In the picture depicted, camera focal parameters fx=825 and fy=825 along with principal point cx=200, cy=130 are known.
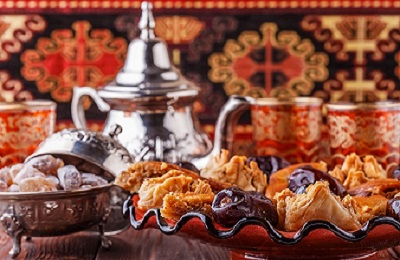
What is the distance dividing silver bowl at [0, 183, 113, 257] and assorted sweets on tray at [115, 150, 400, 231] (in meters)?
0.08

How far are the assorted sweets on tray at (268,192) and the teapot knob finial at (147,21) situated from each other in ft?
1.22

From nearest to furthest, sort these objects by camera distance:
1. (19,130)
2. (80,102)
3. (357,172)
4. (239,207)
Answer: (239,207) → (357,172) → (19,130) → (80,102)

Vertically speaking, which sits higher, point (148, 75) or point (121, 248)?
point (148, 75)

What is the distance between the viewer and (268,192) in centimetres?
101

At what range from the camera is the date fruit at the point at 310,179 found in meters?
0.91

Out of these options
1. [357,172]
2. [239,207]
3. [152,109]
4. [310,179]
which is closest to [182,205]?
[239,207]

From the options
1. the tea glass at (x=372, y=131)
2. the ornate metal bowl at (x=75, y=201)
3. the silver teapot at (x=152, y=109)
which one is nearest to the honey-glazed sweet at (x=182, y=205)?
the ornate metal bowl at (x=75, y=201)

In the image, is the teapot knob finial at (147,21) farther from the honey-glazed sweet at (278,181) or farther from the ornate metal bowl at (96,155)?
the honey-glazed sweet at (278,181)

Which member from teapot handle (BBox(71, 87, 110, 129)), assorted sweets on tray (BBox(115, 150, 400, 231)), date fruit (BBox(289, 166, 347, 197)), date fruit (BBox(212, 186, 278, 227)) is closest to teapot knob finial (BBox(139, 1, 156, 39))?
teapot handle (BBox(71, 87, 110, 129))

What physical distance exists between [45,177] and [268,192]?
0.27m

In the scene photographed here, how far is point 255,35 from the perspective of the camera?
2.34 m

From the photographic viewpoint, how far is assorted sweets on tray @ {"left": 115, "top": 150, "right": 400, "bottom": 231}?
78 cm

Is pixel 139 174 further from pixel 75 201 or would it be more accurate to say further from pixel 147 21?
pixel 147 21

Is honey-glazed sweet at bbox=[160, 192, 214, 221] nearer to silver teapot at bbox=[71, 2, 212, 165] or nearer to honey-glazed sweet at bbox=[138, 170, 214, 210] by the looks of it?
honey-glazed sweet at bbox=[138, 170, 214, 210]
